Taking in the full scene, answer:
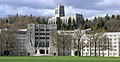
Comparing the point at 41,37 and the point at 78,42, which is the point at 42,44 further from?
the point at 78,42

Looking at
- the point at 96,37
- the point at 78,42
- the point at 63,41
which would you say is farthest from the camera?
the point at 63,41

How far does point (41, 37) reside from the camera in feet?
536

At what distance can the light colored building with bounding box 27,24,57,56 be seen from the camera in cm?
16212

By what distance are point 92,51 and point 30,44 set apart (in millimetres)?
27262

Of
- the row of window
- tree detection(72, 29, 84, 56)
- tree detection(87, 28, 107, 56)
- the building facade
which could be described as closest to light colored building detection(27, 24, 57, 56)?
the row of window

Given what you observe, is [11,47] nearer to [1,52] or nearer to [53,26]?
[1,52]

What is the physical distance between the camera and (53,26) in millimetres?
165250

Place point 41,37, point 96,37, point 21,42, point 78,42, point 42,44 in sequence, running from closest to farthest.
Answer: point 96,37, point 78,42, point 21,42, point 41,37, point 42,44

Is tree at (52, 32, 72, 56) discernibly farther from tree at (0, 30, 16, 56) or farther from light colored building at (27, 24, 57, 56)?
light colored building at (27, 24, 57, 56)

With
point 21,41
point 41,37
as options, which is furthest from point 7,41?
point 41,37

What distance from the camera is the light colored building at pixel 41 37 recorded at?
16212 cm

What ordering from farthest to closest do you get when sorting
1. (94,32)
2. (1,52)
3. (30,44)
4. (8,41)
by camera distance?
(30,44)
(1,52)
(8,41)
(94,32)

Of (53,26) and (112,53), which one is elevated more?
(53,26)

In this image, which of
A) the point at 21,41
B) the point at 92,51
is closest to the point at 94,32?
the point at 92,51
